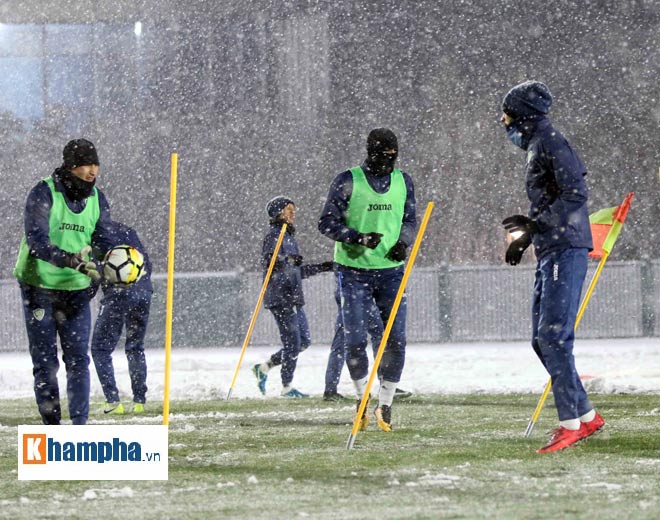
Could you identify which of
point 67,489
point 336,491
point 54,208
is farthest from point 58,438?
point 54,208

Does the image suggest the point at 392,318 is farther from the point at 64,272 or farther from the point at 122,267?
the point at 64,272

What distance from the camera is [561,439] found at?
5.74m

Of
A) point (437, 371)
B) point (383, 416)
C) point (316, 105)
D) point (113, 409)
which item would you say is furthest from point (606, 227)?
point (316, 105)

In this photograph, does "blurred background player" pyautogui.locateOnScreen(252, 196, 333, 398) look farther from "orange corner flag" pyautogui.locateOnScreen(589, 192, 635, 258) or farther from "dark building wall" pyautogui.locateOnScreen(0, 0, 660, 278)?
"dark building wall" pyautogui.locateOnScreen(0, 0, 660, 278)

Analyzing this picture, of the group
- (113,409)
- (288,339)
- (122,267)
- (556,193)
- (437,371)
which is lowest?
(437,371)

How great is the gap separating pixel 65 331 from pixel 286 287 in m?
3.97

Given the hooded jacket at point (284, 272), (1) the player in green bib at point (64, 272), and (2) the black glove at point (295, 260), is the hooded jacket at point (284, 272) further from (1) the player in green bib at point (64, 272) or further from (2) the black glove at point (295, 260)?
(1) the player in green bib at point (64, 272)

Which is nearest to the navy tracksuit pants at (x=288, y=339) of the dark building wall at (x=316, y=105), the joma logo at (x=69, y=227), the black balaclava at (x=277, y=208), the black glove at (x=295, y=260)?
the black glove at (x=295, y=260)

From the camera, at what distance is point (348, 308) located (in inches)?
281

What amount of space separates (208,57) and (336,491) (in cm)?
2271

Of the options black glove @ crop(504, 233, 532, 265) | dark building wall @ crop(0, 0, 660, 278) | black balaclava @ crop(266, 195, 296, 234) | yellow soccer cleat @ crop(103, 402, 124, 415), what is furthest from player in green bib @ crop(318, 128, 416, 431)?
dark building wall @ crop(0, 0, 660, 278)

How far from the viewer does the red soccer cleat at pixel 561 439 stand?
5.70m

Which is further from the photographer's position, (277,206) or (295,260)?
(277,206)

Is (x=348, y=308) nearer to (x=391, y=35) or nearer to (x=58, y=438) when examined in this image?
(x=58, y=438)
